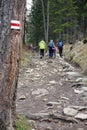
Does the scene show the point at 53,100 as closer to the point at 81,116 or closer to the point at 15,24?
the point at 81,116

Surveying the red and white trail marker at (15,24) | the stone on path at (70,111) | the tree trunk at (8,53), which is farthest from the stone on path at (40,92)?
the red and white trail marker at (15,24)

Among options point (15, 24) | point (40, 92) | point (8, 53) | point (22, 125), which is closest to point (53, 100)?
point (40, 92)

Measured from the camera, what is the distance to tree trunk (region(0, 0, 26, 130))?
4.68 meters

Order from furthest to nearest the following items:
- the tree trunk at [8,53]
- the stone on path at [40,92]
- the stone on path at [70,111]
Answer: the stone on path at [40,92], the stone on path at [70,111], the tree trunk at [8,53]

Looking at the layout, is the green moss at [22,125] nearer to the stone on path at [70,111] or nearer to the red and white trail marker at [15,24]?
the stone on path at [70,111]

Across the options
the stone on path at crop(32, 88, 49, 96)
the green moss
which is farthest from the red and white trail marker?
the stone on path at crop(32, 88, 49, 96)

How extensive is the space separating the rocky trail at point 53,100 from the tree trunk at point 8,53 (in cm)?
172

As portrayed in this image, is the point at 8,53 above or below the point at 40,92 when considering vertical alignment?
above

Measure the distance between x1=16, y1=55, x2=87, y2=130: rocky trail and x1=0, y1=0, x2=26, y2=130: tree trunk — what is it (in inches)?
67.7

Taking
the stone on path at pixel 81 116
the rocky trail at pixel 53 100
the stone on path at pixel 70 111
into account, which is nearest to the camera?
the rocky trail at pixel 53 100

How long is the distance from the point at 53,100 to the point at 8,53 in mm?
4954

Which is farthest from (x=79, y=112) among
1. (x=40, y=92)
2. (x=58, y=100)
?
(x=40, y=92)

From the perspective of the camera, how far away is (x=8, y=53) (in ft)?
15.5

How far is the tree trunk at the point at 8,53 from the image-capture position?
15.3 ft
